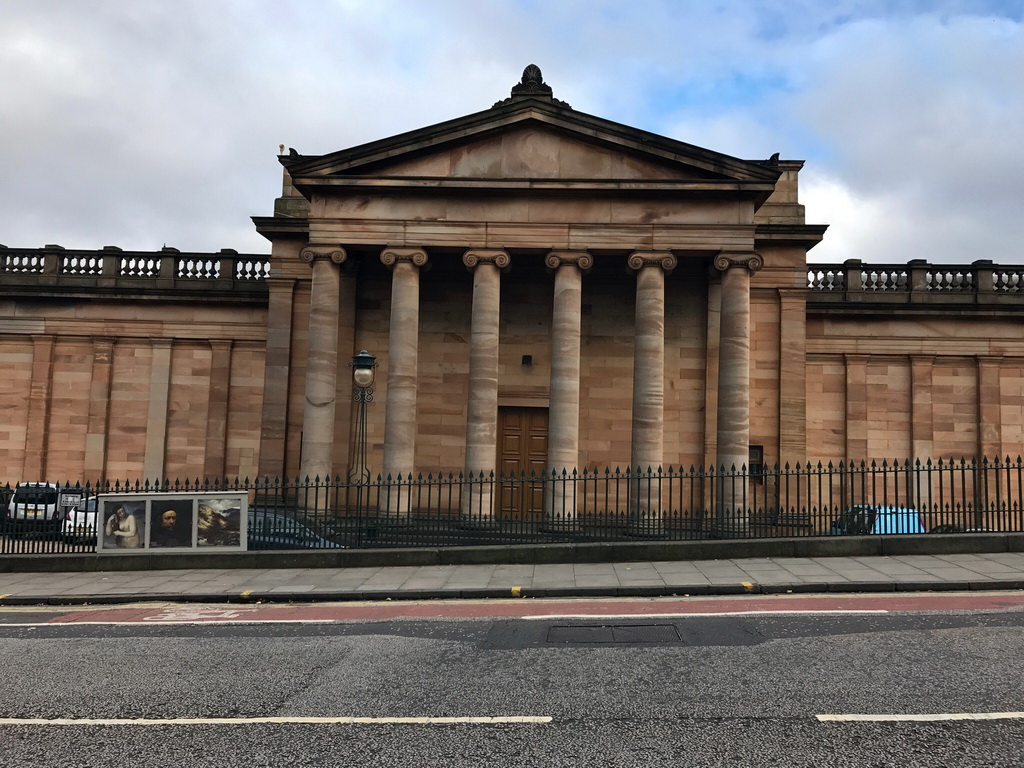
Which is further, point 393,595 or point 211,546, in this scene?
point 211,546

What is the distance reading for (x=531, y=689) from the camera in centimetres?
649

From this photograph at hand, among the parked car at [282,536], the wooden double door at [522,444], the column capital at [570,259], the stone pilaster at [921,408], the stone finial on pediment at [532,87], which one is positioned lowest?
the parked car at [282,536]

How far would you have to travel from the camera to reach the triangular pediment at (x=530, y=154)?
59.9 feet

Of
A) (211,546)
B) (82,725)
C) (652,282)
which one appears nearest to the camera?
(82,725)

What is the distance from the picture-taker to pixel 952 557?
12.8 meters

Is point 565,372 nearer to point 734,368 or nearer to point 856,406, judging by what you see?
point 734,368

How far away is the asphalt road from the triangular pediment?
41.2 ft

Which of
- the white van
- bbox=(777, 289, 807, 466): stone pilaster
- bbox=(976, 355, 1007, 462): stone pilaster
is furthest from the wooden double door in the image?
bbox=(976, 355, 1007, 462): stone pilaster

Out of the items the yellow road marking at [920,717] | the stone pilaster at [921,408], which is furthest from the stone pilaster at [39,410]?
the stone pilaster at [921,408]

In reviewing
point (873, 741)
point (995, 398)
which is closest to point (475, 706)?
point (873, 741)

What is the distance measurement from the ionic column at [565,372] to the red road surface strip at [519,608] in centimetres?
698

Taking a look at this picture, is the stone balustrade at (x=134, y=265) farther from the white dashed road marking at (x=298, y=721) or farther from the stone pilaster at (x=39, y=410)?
the white dashed road marking at (x=298, y=721)

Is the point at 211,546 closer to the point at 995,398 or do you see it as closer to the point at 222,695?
the point at 222,695

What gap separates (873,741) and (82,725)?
630 centimetres
